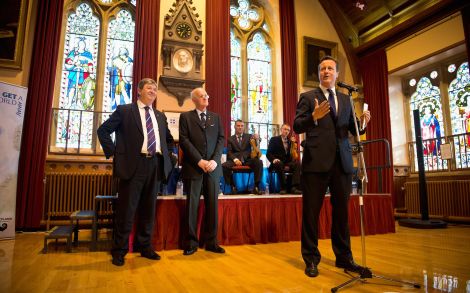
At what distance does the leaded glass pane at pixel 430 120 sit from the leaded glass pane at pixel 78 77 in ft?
21.3

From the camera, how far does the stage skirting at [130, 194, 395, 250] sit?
3.08 metres

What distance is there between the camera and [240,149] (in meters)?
4.87

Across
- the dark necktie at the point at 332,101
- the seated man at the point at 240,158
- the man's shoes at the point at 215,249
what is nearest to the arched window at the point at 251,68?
the seated man at the point at 240,158

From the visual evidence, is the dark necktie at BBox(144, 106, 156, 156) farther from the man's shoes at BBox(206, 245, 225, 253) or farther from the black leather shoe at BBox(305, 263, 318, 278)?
the black leather shoe at BBox(305, 263, 318, 278)

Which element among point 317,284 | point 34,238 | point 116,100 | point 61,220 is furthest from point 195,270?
point 116,100

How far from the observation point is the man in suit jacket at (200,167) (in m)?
2.79

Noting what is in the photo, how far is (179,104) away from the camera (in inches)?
222

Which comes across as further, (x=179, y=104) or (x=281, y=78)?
(x=281, y=78)

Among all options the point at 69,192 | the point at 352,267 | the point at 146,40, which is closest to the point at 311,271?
the point at 352,267

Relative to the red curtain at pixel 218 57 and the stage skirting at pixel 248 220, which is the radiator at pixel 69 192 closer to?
the stage skirting at pixel 248 220

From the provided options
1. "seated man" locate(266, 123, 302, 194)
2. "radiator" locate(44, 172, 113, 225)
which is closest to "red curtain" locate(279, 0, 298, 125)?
"seated man" locate(266, 123, 302, 194)

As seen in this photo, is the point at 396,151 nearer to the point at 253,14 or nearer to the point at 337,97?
the point at 253,14

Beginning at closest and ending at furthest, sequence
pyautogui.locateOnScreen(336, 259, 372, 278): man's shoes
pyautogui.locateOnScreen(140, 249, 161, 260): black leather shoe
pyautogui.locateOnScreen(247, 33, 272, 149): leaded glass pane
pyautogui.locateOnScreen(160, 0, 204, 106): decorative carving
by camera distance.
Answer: pyautogui.locateOnScreen(336, 259, 372, 278): man's shoes < pyautogui.locateOnScreen(140, 249, 161, 260): black leather shoe < pyautogui.locateOnScreen(160, 0, 204, 106): decorative carving < pyautogui.locateOnScreen(247, 33, 272, 149): leaded glass pane

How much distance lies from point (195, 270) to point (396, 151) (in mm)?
6087
